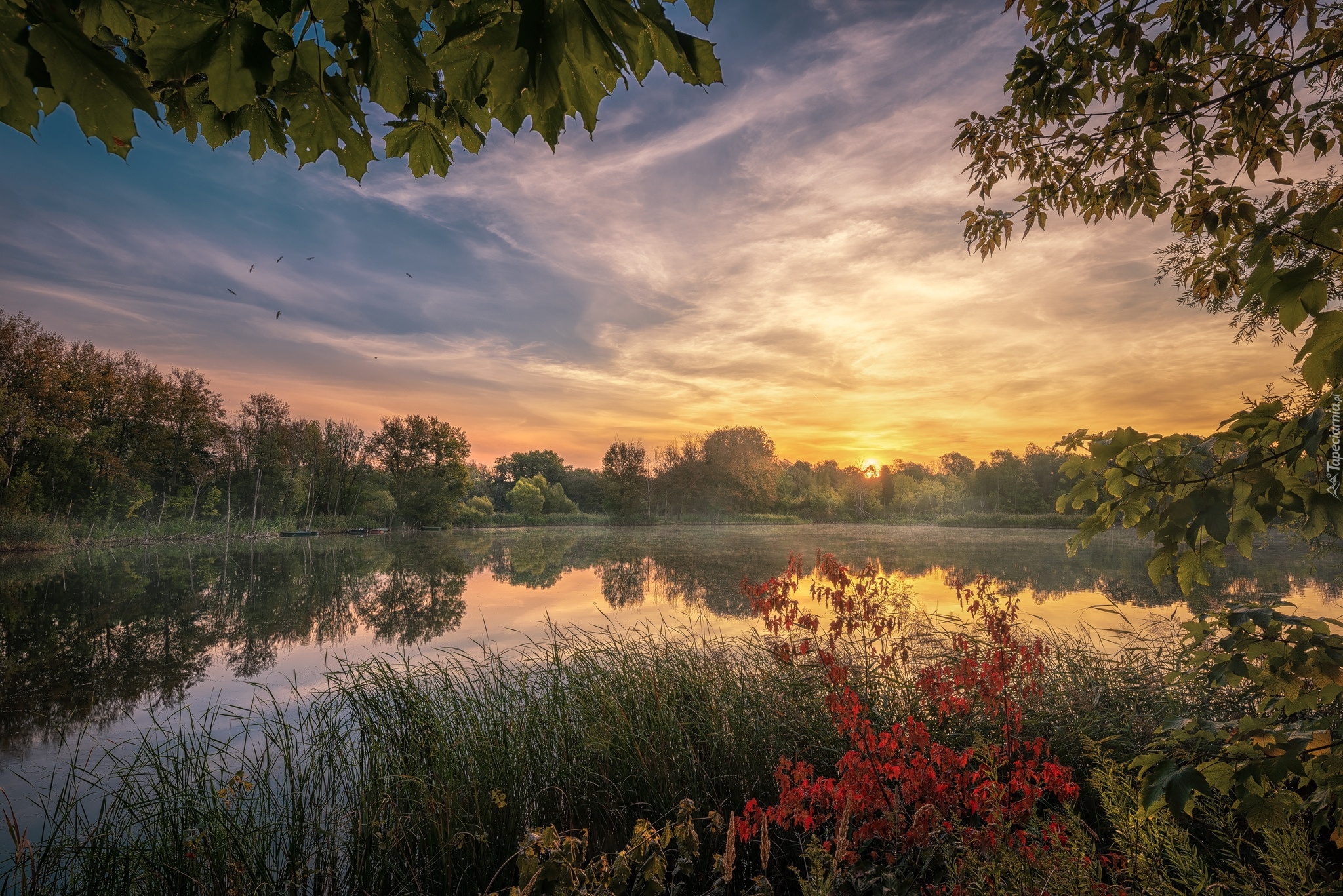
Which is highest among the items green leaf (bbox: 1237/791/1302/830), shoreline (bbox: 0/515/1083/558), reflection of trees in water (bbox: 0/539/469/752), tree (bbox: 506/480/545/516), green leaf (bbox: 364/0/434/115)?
green leaf (bbox: 364/0/434/115)

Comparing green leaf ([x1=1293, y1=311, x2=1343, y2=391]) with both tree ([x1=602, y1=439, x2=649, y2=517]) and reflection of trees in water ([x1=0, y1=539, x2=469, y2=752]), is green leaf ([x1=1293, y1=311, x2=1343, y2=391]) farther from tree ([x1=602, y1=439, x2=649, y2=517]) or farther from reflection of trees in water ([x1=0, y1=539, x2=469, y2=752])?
tree ([x1=602, y1=439, x2=649, y2=517])

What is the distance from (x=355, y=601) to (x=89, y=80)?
1319 centimetres

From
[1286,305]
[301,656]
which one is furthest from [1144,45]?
[301,656]

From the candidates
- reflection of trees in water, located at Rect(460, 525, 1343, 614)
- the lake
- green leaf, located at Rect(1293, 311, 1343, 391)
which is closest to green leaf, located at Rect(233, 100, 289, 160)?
green leaf, located at Rect(1293, 311, 1343, 391)

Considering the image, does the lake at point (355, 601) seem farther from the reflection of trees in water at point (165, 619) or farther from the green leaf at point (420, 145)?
the green leaf at point (420, 145)

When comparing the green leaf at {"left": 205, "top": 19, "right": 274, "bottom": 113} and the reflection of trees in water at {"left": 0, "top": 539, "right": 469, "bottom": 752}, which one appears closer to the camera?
the green leaf at {"left": 205, "top": 19, "right": 274, "bottom": 113}

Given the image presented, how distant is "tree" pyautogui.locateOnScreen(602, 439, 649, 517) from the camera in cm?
4897

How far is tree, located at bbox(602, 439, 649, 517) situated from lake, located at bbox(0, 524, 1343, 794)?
26220 millimetres

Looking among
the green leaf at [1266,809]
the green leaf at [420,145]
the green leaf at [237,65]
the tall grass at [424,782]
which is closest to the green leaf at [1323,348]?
the green leaf at [1266,809]

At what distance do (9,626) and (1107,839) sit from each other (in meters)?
14.8

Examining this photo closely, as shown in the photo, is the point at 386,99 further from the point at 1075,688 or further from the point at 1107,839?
the point at 1075,688

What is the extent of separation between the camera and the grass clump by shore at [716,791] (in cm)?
165

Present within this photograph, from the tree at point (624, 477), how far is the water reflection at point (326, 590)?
2430 centimetres

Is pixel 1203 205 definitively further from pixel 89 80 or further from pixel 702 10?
pixel 89 80
